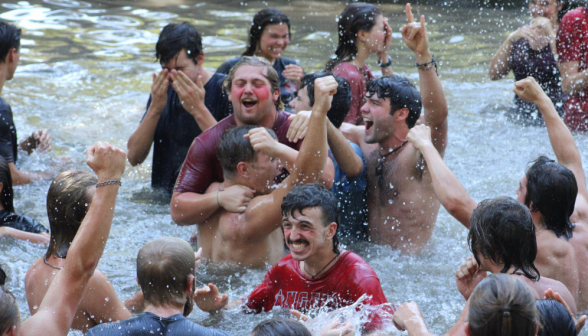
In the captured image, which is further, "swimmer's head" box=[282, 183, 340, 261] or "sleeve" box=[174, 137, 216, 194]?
"sleeve" box=[174, 137, 216, 194]

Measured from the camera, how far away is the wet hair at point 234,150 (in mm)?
4051

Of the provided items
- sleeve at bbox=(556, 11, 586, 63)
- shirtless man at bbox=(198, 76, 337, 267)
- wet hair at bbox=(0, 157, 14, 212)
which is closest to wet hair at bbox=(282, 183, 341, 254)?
shirtless man at bbox=(198, 76, 337, 267)

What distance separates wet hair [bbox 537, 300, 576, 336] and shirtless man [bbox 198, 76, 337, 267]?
1609 mm

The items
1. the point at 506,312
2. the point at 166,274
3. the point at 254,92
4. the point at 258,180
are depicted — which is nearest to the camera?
the point at 506,312

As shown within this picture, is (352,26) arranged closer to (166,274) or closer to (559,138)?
(559,138)

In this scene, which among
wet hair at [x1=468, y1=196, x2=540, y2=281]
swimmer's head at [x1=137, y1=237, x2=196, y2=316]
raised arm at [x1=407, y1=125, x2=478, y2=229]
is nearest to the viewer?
swimmer's head at [x1=137, y1=237, x2=196, y2=316]

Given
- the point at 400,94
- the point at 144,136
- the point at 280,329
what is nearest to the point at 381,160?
the point at 400,94

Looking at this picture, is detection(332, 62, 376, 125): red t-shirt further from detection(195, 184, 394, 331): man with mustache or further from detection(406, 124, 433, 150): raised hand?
detection(195, 184, 394, 331): man with mustache

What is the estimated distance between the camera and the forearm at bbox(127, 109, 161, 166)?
17.9ft

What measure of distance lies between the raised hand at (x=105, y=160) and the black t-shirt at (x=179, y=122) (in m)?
2.93

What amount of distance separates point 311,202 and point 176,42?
2569 millimetres

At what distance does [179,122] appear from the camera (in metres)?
5.66

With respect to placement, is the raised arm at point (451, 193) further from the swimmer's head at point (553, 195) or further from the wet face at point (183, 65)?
the wet face at point (183, 65)

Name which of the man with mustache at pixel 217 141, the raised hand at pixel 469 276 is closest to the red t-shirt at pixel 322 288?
the raised hand at pixel 469 276
